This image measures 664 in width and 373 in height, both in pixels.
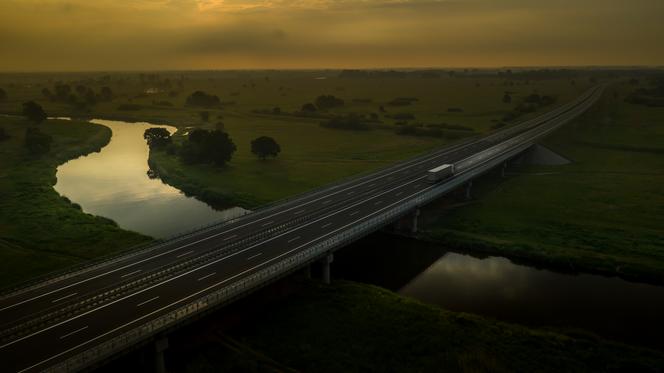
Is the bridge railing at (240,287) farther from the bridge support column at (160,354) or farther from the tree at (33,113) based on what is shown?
the tree at (33,113)

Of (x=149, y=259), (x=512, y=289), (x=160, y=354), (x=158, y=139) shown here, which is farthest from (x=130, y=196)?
(x=512, y=289)

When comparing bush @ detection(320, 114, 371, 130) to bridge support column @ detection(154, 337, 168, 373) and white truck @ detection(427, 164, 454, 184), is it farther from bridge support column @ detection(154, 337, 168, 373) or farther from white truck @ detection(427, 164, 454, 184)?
bridge support column @ detection(154, 337, 168, 373)

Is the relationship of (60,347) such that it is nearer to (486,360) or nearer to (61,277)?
(61,277)

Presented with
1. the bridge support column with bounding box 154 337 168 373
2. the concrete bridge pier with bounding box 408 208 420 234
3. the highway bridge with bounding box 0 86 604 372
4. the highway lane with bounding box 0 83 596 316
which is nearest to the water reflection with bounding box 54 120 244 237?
the highway lane with bounding box 0 83 596 316

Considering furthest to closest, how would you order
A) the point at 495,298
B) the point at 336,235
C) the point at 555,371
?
the point at 336,235, the point at 495,298, the point at 555,371

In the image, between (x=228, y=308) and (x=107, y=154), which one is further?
(x=107, y=154)

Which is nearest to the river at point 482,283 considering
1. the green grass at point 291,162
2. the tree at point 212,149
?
the green grass at point 291,162

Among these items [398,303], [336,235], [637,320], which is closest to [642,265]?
[637,320]
